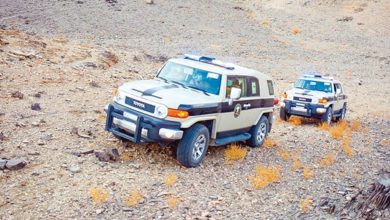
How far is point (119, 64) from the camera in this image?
21266 millimetres

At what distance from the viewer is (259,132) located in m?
11.1

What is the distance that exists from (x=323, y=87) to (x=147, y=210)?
12.0 metres

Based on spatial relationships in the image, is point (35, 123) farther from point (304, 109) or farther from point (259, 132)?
point (304, 109)

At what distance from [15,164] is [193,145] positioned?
3.13 meters

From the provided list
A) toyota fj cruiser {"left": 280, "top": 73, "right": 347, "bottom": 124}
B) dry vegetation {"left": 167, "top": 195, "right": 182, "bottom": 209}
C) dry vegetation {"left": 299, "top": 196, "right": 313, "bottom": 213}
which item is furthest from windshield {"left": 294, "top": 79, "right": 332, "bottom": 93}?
dry vegetation {"left": 167, "top": 195, "right": 182, "bottom": 209}

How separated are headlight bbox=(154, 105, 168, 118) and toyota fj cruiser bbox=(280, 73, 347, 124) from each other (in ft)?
30.1

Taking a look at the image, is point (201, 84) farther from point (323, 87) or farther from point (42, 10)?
point (42, 10)

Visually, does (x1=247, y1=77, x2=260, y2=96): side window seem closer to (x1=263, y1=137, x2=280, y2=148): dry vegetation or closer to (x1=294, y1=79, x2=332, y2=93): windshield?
(x1=263, y1=137, x2=280, y2=148): dry vegetation

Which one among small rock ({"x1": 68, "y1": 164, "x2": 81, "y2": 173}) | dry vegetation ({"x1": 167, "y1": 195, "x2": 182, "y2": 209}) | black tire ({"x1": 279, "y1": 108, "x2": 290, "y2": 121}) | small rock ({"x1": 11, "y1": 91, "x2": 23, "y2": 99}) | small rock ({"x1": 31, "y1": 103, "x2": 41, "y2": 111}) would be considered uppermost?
dry vegetation ({"x1": 167, "y1": 195, "x2": 182, "y2": 209})

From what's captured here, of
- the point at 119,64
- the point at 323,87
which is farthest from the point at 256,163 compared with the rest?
the point at 119,64

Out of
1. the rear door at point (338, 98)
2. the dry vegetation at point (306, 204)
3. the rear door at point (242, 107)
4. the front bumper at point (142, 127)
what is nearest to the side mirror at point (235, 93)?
the rear door at point (242, 107)

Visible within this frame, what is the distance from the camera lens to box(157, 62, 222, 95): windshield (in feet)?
30.7

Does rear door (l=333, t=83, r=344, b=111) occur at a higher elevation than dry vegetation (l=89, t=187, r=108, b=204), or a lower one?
A: higher

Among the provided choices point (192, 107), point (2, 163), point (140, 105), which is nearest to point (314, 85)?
point (192, 107)
